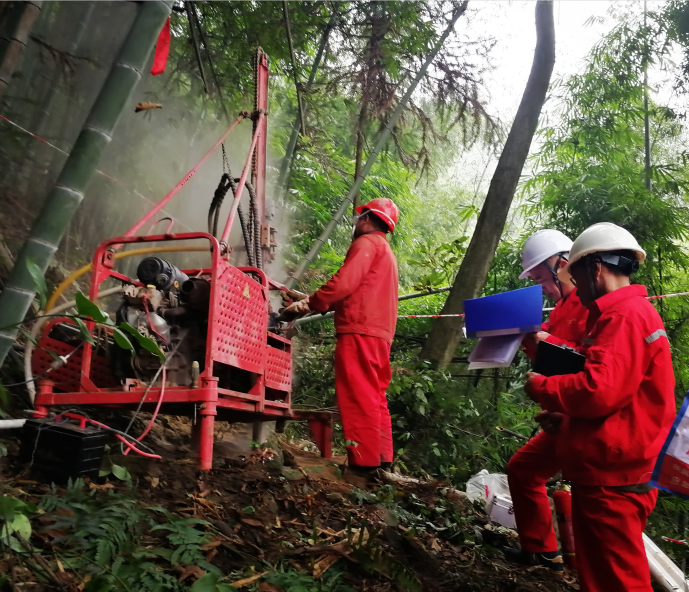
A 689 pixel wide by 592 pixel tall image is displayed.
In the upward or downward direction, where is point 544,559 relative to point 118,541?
downward

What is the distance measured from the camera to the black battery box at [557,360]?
2.15m

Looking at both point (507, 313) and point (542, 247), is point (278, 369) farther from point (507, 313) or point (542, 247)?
point (542, 247)

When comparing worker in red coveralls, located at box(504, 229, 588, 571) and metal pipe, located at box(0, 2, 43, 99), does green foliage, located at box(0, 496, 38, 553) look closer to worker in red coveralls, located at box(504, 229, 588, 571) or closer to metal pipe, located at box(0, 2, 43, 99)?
worker in red coveralls, located at box(504, 229, 588, 571)

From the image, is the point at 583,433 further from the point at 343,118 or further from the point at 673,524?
the point at 343,118

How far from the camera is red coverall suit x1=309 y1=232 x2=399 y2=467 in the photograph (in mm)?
3566

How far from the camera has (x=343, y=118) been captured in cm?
942

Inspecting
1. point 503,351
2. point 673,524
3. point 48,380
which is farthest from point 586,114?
point 48,380

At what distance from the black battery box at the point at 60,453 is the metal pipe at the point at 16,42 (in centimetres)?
192

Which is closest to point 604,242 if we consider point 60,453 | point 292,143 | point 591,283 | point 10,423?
point 591,283

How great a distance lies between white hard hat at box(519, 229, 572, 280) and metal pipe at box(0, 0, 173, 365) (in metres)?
2.40

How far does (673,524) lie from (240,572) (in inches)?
203

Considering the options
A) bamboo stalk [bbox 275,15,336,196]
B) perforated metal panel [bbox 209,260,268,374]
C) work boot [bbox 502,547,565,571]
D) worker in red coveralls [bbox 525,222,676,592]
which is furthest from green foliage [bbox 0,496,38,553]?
bamboo stalk [bbox 275,15,336,196]

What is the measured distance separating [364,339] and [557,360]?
1.67 meters

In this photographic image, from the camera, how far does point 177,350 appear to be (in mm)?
3107
